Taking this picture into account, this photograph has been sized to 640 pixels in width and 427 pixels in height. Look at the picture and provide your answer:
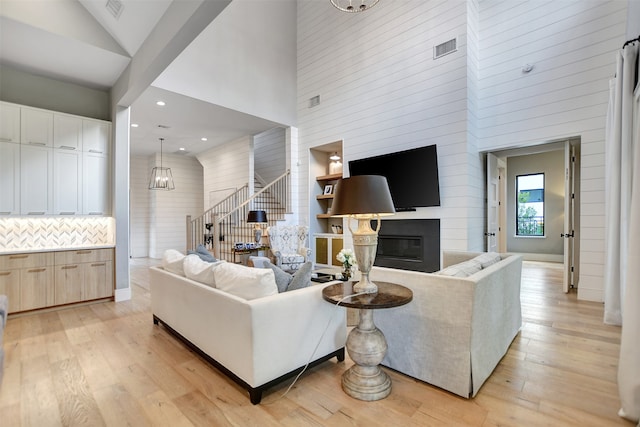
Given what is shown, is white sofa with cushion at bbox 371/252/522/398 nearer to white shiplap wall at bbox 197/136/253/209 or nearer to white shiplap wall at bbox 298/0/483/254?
white shiplap wall at bbox 298/0/483/254

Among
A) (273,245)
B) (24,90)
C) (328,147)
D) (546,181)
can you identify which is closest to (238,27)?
(328,147)

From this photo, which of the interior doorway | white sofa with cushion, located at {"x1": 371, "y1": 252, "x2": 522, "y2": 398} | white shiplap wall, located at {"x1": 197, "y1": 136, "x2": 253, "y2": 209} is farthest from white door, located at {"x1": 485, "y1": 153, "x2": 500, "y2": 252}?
white shiplap wall, located at {"x1": 197, "y1": 136, "x2": 253, "y2": 209}

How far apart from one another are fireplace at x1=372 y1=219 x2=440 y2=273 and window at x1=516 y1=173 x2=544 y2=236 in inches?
200

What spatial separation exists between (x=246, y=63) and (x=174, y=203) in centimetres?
559

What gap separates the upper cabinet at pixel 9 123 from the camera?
3791 mm

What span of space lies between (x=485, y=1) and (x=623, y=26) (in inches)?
79.0

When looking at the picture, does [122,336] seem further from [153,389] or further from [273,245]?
[273,245]

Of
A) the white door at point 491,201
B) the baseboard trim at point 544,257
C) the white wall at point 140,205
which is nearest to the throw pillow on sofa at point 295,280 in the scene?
the white door at point 491,201

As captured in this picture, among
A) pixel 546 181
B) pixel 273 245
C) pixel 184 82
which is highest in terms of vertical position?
pixel 184 82

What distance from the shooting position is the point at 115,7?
10.6ft

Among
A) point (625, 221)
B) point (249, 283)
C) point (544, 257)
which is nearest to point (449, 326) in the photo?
point (249, 283)

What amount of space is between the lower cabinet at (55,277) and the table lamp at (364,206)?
410cm

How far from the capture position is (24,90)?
4.06m

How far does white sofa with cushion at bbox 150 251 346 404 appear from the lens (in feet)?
6.48
